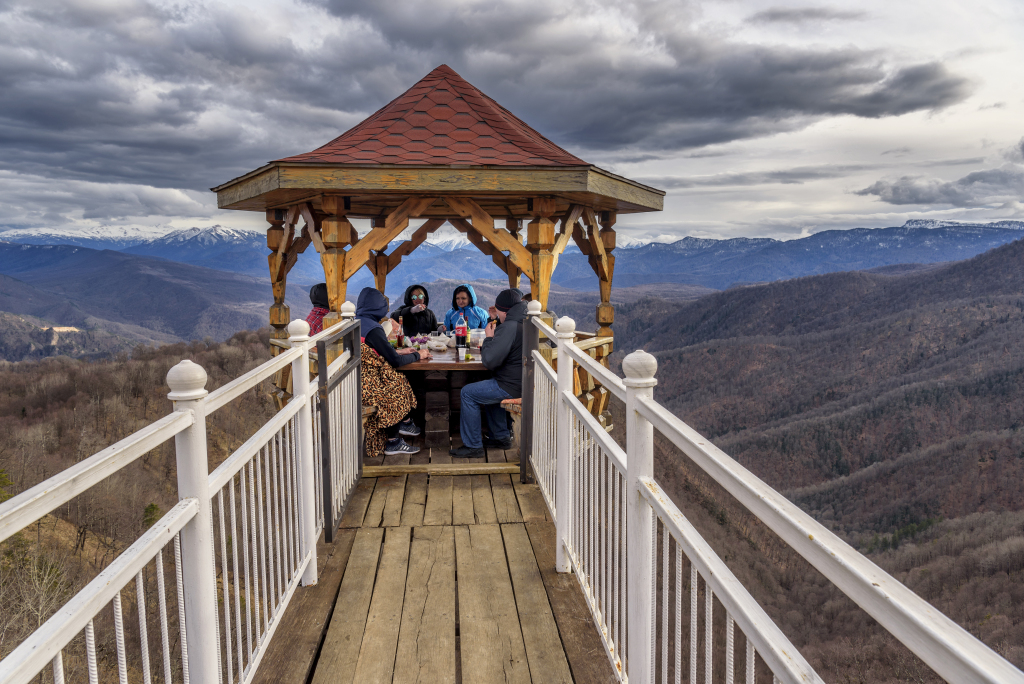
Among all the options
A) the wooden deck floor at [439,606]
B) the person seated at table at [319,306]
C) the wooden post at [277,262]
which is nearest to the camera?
the wooden deck floor at [439,606]

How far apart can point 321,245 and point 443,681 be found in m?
Answer: 4.85

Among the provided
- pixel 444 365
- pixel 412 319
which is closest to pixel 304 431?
pixel 444 365

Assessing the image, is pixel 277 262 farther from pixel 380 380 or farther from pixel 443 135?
pixel 380 380

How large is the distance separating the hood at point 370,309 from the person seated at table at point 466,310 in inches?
124

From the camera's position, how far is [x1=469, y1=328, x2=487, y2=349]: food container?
7301 mm

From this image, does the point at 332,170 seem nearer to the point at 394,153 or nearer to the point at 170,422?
the point at 394,153

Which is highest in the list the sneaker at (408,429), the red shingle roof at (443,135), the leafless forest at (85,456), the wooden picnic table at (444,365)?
the red shingle roof at (443,135)

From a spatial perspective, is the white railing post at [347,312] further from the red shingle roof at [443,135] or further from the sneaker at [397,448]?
the red shingle roof at [443,135]

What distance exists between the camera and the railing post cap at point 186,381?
1.79 meters

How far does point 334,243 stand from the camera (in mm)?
6395

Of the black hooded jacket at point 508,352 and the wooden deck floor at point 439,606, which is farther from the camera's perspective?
the black hooded jacket at point 508,352

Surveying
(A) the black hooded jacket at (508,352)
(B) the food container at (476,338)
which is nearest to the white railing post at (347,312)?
(A) the black hooded jacket at (508,352)

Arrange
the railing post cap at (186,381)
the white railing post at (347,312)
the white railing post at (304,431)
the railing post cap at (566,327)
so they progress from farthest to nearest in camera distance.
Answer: the white railing post at (347,312)
the railing post cap at (566,327)
the white railing post at (304,431)
the railing post cap at (186,381)

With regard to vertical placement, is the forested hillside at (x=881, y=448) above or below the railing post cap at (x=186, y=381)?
below
